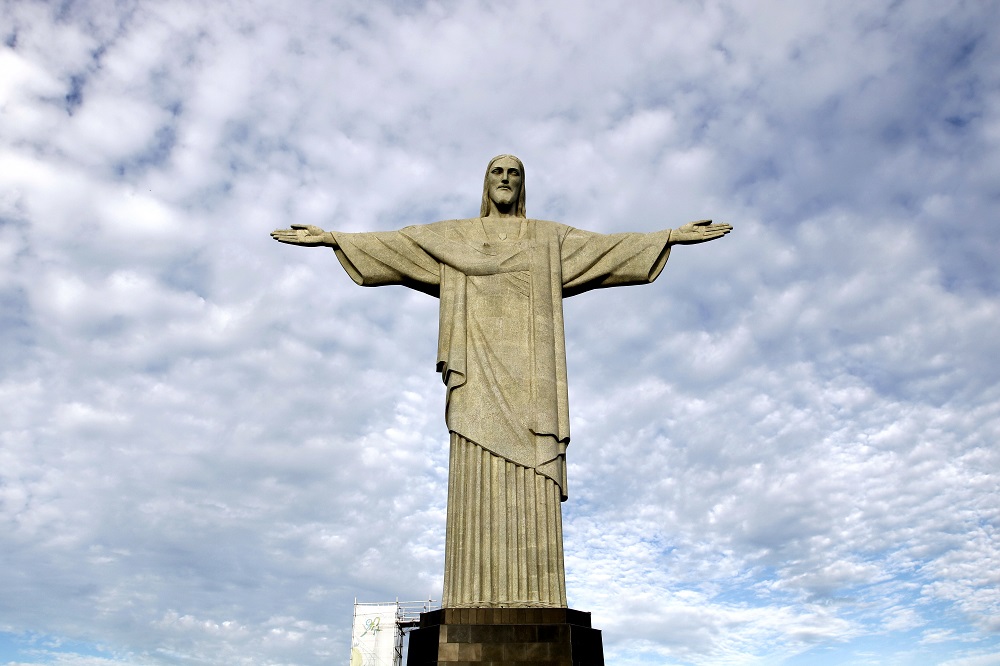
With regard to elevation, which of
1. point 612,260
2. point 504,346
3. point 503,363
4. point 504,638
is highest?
point 612,260

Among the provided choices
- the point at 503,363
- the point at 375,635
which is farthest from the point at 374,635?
the point at 503,363

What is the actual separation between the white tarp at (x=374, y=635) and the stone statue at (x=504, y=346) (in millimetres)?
26419

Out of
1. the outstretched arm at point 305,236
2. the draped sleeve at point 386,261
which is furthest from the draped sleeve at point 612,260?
the outstretched arm at point 305,236

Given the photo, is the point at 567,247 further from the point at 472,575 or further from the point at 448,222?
the point at 472,575

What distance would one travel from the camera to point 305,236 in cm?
1259

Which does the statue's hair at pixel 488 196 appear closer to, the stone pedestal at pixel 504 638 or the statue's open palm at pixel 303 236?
the statue's open palm at pixel 303 236

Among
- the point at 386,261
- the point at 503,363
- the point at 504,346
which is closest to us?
the point at 503,363

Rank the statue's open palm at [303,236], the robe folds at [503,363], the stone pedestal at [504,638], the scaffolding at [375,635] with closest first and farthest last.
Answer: the stone pedestal at [504,638], the robe folds at [503,363], the statue's open palm at [303,236], the scaffolding at [375,635]

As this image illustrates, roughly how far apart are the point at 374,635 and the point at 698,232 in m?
28.5

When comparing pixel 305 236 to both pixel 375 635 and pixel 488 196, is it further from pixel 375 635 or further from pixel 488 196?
pixel 375 635

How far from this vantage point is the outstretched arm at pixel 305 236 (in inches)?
491

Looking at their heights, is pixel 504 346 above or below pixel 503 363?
above

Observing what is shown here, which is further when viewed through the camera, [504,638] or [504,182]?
[504,182]

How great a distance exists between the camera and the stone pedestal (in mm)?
9492
